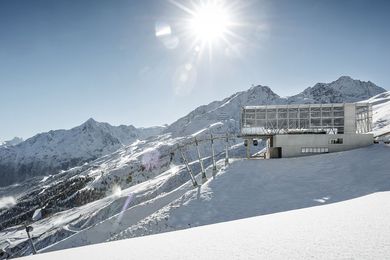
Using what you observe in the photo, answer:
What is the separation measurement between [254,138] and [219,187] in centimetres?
1758

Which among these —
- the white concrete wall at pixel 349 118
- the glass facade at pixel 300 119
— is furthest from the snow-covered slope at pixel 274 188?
the glass facade at pixel 300 119

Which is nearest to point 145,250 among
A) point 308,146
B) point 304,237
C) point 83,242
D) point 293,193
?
point 304,237

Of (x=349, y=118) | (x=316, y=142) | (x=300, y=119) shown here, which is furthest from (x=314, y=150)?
(x=349, y=118)

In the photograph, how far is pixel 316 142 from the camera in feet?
152

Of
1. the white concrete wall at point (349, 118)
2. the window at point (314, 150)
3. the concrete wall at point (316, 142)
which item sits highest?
the white concrete wall at point (349, 118)

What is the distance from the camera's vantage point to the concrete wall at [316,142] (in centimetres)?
4588

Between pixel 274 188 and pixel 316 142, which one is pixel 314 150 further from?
pixel 274 188

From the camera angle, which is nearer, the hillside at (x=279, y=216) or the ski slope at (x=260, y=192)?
the hillside at (x=279, y=216)

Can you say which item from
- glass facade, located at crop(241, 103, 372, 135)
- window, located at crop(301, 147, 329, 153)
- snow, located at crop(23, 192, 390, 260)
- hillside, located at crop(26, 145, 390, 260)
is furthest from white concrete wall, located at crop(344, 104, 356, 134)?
snow, located at crop(23, 192, 390, 260)

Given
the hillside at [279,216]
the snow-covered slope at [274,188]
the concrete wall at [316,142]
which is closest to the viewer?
the hillside at [279,216]

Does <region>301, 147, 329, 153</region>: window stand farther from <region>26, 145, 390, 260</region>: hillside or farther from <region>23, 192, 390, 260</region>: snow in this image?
<region>23, 192, 390, 260</region>: snow

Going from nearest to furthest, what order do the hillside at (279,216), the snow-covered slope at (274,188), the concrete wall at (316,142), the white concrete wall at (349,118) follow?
the hillside at (279,216)
the snow-covered slope at (274,188)
the concrete wall at (316,142)
the white concrete wall at (349,118)

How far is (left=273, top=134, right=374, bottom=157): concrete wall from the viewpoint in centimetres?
4588

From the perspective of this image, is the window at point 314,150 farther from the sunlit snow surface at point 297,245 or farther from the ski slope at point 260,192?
the sunlit snow surface at point 297,245
